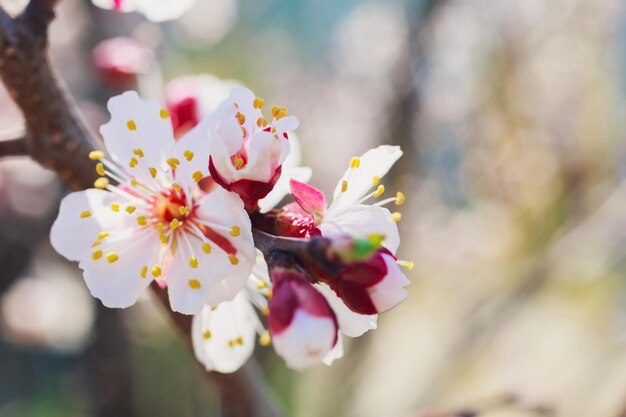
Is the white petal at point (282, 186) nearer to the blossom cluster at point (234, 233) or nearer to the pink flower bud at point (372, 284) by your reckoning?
the blossom cluster at point (234, 233)

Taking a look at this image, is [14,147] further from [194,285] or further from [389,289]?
[389,289]

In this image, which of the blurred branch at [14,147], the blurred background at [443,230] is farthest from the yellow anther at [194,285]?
the blurred background at [443,230]

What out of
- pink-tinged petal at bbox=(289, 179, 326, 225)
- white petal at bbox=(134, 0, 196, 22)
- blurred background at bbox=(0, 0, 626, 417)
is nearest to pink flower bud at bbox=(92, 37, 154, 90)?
blurred background at bbox=(0, 0, 626, 417)

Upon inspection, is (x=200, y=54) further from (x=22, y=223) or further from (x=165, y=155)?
(x=165, y=155)

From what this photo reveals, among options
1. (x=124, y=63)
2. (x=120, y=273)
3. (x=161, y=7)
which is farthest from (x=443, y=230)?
(x=120, y=273)

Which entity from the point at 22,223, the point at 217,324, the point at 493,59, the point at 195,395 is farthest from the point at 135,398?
the point at 493,59

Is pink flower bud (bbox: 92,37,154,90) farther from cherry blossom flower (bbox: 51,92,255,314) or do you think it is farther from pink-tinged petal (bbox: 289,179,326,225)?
pink-tinged petal (bbox: 289,179,326,225)
